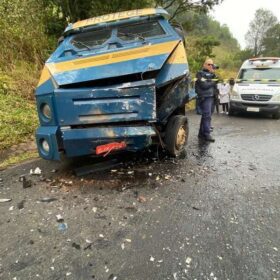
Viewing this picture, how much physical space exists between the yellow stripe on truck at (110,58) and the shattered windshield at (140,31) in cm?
51

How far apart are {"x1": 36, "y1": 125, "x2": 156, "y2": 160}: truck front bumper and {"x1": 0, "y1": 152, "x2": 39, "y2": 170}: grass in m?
1.45

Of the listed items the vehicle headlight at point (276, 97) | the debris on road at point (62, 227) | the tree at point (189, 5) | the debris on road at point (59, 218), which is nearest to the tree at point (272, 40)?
the tree at point (189, 5)

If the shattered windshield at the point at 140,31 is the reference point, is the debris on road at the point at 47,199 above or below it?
below

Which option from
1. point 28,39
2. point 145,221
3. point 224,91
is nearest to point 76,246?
point 145,221

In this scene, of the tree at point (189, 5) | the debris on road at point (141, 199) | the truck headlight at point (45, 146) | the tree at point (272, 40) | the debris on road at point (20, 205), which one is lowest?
the tree at point (272, 40)

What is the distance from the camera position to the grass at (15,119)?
6.36 meters

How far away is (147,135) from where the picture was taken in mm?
4129

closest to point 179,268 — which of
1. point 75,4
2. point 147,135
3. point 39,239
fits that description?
point 39,239

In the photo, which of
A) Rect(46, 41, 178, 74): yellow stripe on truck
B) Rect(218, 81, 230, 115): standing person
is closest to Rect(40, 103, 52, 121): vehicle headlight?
Rect(46, 41, 178, 74): yellow stripe on truck

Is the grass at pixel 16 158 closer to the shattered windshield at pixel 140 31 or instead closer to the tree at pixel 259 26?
the shattered windshield at pixel 140 31

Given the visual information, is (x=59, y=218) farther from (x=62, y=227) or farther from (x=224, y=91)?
(x=224, y=91)

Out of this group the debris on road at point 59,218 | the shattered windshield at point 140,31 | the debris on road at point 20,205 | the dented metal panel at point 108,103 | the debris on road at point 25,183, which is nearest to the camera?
the debris on road at point 59,218

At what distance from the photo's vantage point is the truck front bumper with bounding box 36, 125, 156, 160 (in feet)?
13.4

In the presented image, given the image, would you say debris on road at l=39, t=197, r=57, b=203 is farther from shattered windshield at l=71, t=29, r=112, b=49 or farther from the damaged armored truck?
shattered windshield at l=71, t=29, r=112, b=49
